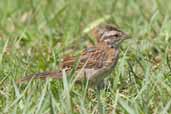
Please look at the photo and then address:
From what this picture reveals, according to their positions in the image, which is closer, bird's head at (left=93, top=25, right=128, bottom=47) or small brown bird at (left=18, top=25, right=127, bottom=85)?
small brown bird at (left=18, top=25, right=127, bottom=85)

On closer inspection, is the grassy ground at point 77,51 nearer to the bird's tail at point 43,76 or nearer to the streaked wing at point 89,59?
the bird's tail at point 43,76

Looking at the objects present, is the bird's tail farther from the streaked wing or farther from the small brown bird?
the streaked wing

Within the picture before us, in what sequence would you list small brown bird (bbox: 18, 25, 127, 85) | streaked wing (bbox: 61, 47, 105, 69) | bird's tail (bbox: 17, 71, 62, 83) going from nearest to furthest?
bird's tail (bbox: 17, 71, 62, 83) < small brown bird (bbox: 18, 25, 127, 85) < streaked wing (bbox: 61, 47, 105, 69)

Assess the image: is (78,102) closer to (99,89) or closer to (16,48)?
(99,89)

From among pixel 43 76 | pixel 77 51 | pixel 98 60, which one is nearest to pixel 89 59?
pixel 98 60

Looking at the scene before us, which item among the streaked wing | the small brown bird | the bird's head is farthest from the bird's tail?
the bird's head

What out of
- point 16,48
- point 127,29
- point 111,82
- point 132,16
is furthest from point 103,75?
point 132,16
